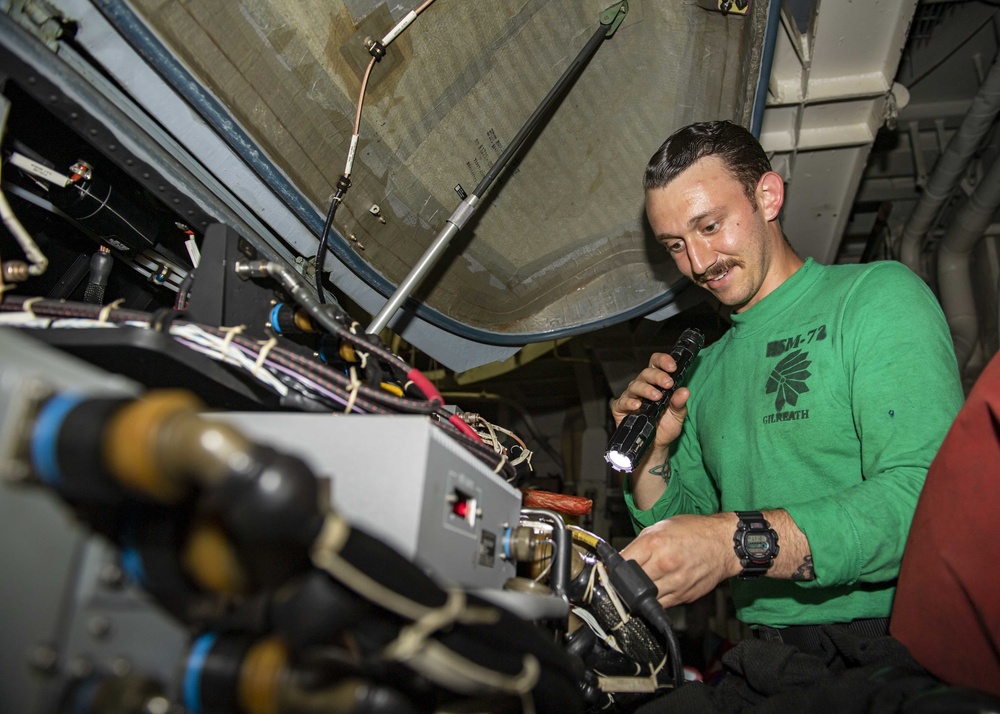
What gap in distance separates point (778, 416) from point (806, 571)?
0.44m

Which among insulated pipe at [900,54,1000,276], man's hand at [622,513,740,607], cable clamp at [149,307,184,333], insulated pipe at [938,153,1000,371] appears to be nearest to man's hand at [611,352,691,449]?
man's hand at [622,513,740,607]

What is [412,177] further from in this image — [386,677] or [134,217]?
[386,677]

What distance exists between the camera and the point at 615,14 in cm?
141

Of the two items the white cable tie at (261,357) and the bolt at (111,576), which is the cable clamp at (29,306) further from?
the bolt at (111,576)

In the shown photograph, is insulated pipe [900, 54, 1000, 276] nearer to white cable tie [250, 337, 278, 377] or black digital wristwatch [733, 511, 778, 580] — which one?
black digital wristwatch [733, 511, 778, 580]

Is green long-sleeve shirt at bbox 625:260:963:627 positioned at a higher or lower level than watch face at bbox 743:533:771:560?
higher

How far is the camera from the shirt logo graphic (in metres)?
1.23

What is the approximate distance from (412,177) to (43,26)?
69cm

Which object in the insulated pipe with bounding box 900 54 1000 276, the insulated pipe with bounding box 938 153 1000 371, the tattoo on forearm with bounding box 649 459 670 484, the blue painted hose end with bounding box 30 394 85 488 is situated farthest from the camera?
the insulated pipe with bounding box 938 153 1000 371

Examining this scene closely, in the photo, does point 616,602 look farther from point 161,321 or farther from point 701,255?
point 701,255

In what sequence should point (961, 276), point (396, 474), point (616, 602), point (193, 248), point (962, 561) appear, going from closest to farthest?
point (396, 474) < point (962, 561) < point (616, 602) < point (193, 248) < point (961, 276)

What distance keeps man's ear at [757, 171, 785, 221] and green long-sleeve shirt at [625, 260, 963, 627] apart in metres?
0.16

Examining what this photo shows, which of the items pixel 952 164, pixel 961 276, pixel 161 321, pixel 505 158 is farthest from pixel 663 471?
pixel 961 276

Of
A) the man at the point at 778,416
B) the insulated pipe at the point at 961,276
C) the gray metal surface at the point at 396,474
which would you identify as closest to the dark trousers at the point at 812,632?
the man at the point at 778,416
